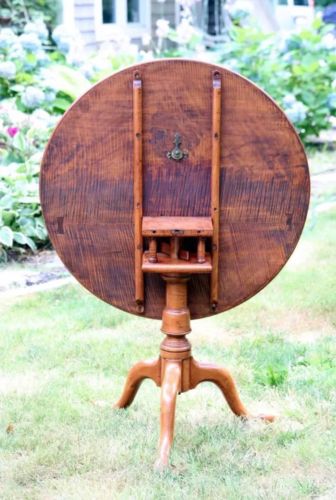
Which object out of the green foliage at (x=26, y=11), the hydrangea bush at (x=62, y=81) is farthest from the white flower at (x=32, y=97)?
the green foliage at (x=26, y=11)

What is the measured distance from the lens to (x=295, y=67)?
304 inches

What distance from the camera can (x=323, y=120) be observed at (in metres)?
7.67

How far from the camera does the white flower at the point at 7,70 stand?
19.6ft

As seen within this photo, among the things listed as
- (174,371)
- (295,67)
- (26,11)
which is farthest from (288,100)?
(174,371)

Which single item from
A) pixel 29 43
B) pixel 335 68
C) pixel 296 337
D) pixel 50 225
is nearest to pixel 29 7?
pixel 29 43

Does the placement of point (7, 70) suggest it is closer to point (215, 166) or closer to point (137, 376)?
point (137, 376)

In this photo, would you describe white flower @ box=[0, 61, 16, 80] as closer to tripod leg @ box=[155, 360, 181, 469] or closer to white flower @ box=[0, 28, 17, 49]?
white flower @ box=[0, 28, 17, 49]

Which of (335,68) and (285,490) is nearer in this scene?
(285,490)

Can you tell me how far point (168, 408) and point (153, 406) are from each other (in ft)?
1.36

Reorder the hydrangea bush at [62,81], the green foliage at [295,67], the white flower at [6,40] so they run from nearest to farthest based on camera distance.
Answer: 1. the hydrangea bush at [62,81]
2. the white flower at [6,40]
3. the green foliage at [295,67]

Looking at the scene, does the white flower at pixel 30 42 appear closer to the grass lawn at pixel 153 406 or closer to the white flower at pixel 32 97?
the white flower at pixel 32 97

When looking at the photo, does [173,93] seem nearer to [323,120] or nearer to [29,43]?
[29,43]

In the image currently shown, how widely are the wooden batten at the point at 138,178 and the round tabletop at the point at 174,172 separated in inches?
0.9

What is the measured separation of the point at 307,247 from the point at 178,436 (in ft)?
8.65
